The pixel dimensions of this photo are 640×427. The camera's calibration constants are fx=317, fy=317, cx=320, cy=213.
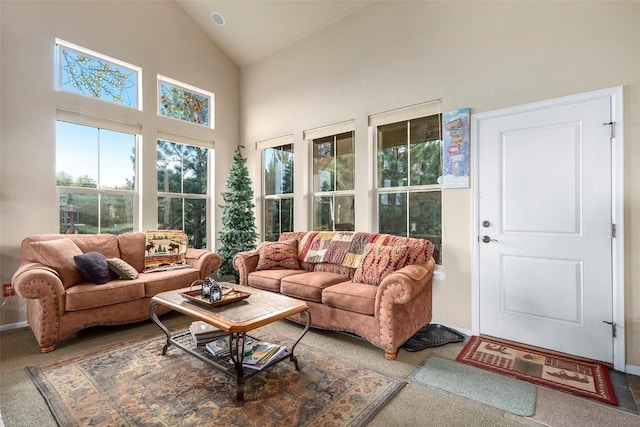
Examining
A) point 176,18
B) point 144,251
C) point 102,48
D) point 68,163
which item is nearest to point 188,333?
point 144,251

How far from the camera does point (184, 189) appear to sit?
4801 mm

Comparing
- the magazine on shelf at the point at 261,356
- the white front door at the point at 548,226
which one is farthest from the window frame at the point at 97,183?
the white front door at the point at 548,226

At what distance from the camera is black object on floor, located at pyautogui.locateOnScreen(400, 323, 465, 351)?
110 inches

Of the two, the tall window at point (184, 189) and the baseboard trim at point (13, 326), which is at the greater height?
the tall window at point (184, 189)

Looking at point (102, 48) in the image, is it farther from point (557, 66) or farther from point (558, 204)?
point (558, 204)

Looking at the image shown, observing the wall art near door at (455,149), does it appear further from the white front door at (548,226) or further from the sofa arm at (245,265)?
the sofa arm at (245,265)

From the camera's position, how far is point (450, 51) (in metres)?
3.20

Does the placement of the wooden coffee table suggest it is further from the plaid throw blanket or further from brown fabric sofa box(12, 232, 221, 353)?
the plaid throw blanket

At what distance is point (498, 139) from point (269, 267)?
2.76 meters

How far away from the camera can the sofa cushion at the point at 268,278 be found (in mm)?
3400

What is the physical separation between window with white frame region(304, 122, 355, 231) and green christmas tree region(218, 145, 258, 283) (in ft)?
3.43

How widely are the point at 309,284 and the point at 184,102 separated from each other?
137 inches

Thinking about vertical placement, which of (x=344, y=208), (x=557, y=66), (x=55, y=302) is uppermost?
(x=557, y=66)

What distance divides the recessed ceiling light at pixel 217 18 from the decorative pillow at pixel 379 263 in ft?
12.9
